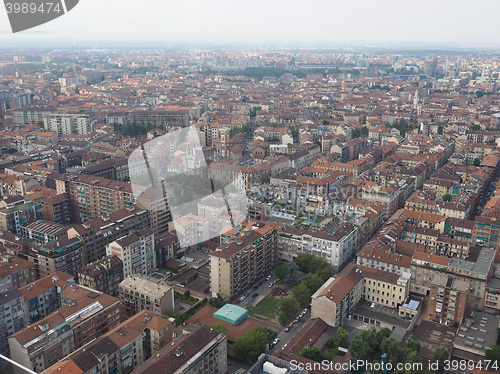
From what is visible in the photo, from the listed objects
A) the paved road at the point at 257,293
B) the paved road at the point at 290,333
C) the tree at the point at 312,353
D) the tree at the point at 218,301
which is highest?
the tree at the point at 312,353

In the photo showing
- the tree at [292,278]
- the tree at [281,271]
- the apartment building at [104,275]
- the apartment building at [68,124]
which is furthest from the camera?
the apartment building at [68,124]

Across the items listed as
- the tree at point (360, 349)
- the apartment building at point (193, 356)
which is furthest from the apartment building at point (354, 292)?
the apartment building at point (193, 356)

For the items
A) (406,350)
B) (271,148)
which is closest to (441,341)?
(406,350)

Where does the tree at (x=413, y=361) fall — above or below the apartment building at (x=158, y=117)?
below

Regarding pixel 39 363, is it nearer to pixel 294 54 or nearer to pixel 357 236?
pixel 357 236

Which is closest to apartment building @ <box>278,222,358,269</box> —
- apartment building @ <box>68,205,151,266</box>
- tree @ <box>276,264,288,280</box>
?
tree @ <box>276,264,288,280</box>

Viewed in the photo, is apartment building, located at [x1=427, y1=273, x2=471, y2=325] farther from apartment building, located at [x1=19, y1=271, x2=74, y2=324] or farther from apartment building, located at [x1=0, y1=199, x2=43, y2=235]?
apartment building, located at [x1=0, y1=199, x2=43, y2=235]

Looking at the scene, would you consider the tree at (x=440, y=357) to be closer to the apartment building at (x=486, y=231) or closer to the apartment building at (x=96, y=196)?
the apartment building at (x=486, y=231)
